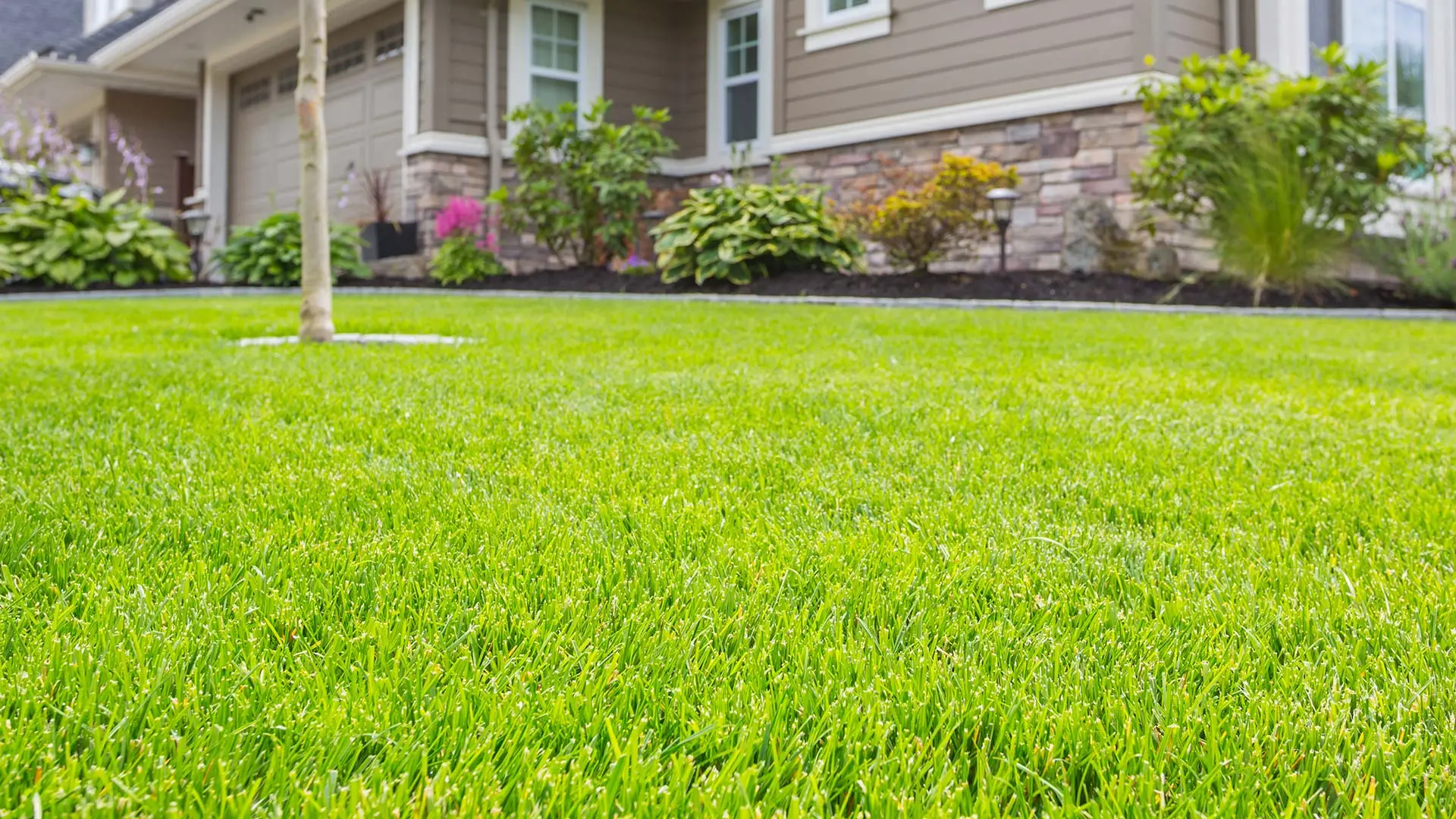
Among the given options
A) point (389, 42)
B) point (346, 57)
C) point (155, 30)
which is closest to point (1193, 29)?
point (389, 42)

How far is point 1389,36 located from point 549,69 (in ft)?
26.8

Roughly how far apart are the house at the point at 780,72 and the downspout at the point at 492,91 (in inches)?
1.0

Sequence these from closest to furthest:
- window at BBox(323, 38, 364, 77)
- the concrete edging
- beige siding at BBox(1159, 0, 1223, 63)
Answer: the concrete edging
beige siding at BBox(1159, 0, 1223, 63)
window at BBox(323, 38, 364, 77)

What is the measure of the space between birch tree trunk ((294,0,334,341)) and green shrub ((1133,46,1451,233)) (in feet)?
18.4

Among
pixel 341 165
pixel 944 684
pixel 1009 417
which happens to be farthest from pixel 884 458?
pixel 341 165

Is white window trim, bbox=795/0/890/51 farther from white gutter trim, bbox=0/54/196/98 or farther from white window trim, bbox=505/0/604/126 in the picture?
white gutter trim, bbox=0/54/196/98

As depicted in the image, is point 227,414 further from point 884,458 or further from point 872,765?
point 872,765

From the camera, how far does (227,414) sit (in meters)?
2.46

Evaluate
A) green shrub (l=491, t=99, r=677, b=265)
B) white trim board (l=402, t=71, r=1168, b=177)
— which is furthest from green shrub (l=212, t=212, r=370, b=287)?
green shrub (l=491, t=99, r=677, b=265)

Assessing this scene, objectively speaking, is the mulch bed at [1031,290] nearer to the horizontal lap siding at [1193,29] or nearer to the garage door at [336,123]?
the horizontal lap siding at [1193,29]

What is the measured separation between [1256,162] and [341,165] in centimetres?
984

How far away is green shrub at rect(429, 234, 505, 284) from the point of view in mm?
9797

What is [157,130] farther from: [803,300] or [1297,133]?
[1297,133]

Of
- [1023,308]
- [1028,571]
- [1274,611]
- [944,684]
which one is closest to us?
[944,684]
